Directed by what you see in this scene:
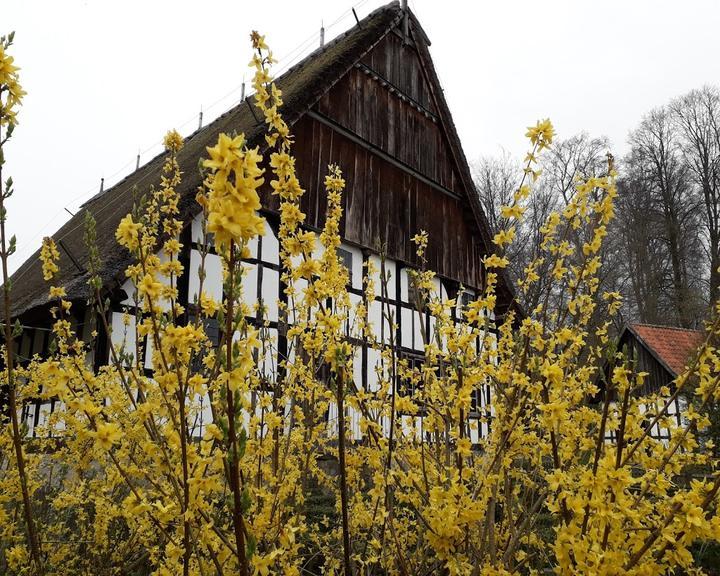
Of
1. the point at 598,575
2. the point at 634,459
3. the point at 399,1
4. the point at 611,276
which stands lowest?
the point at 598,575

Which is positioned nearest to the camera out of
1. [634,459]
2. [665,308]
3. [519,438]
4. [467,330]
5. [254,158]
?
[254,158]

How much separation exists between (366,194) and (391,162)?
119 cm

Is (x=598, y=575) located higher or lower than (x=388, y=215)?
lower

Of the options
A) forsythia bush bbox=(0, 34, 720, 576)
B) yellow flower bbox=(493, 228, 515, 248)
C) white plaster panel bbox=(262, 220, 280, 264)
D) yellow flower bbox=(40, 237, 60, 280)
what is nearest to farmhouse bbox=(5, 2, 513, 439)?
white plaster panel bbox=(262, 220, 280, 264)

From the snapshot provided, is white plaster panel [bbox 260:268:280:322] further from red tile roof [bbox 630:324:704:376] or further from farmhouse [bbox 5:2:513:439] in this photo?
red tile roof [bbox 630:324:704:376]

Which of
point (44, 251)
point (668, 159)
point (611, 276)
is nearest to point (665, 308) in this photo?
point (611, 276)

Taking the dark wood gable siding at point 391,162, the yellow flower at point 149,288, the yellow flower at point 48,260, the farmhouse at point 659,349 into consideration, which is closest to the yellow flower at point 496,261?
the yellow flower at point 149,288

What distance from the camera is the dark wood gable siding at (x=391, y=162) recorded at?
32.8 feet

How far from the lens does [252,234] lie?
1455 mm

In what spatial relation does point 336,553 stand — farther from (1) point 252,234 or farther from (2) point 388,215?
(2) point 388,215

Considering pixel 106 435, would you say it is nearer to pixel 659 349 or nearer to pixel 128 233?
pixel 128 233

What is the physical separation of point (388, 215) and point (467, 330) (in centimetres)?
829

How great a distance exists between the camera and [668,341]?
1619cm

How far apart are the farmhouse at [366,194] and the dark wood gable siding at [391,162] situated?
3 centimetres
